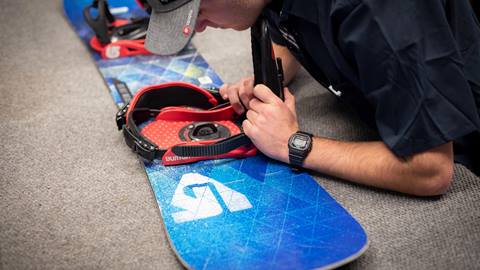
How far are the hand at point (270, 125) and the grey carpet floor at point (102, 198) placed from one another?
17 centimetres

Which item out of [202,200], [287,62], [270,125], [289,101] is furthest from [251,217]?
[287,62]

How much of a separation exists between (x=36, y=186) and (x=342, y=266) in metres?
0.88

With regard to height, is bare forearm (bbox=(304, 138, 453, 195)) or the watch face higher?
A: the watch face

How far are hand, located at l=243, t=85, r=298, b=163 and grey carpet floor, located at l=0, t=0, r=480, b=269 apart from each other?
0.17 meters

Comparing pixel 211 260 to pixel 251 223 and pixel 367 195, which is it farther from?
pixel 367 195

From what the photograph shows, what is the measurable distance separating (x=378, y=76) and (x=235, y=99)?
0.57 meters

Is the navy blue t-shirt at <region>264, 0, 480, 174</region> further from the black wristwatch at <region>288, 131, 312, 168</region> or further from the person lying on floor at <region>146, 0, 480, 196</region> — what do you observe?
the black wristwatch at <region>288, 131, 312, 168</region>

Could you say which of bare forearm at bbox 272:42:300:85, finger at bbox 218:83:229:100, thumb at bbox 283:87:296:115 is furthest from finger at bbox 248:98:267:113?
bare forearm at bbox 272:42:300:85

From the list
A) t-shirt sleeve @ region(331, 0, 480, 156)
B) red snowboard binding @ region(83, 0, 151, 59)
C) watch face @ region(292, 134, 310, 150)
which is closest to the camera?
t-shirt sleeve @ region(331, 0, 480, 156)

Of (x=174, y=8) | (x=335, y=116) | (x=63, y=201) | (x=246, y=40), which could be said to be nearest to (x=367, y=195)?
(x=335, y=116)

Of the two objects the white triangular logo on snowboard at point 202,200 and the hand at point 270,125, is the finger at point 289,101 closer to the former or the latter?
the hand at point 270,125

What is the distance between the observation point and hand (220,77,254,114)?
1584 millimetres

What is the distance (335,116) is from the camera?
178 cm

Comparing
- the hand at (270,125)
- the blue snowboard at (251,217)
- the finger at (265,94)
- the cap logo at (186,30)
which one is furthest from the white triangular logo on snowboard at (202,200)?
the cap logo at (186,30)
